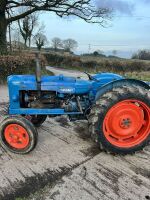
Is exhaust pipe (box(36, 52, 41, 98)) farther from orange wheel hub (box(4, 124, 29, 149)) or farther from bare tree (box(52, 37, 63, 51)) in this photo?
bare tree (box(52, 37, 63, 51))

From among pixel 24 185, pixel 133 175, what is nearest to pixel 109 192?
pixel 133 175

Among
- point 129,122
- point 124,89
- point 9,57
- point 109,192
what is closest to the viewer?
point 109,192

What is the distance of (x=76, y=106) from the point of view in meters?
3.85

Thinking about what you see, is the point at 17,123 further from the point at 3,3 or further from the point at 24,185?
the point at 3,3

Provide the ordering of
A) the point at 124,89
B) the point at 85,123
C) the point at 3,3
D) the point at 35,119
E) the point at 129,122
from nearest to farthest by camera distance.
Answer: the point at 124,89 < the point at 129,122 < the point at 35,119 < the point at 85,123 < the point at 3,3

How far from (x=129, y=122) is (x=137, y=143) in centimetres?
32

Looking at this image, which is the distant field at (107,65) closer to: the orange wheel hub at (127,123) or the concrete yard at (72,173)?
the orange wheel hub at (127,123)

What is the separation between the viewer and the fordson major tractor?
11.2 feet

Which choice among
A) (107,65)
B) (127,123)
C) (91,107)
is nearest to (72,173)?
(91,107)

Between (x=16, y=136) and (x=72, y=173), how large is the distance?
948 millimetres

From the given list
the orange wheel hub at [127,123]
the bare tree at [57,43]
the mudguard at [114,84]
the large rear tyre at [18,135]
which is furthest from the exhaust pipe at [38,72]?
the bare tree at [57,43]

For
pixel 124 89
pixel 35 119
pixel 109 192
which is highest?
pixel 124 89

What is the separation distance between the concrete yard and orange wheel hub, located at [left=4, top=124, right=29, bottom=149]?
152 mm

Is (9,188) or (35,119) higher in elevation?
(35,119)
